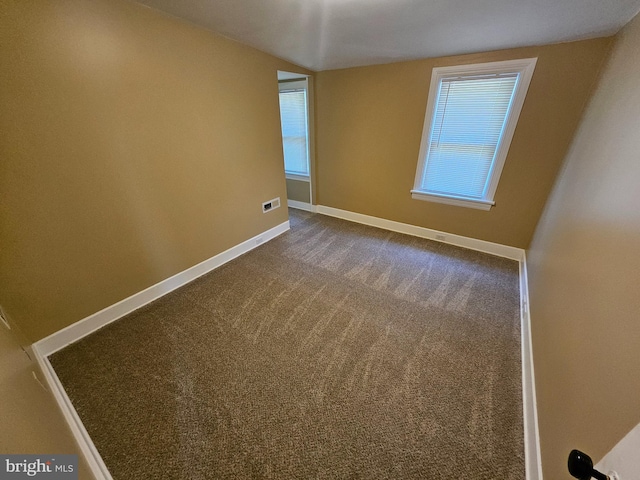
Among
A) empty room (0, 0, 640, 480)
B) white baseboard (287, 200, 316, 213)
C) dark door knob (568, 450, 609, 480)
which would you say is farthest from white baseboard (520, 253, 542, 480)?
white baseboard (287, 200, 316, 213)

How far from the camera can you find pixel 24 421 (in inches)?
26.4

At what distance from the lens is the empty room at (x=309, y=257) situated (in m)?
1.06

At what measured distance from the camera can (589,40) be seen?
1828mm

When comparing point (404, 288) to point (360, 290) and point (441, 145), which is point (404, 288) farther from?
point (441, 145)

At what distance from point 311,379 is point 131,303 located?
168 centimetres

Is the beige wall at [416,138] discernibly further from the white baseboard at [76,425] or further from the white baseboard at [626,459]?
the white baseboard at [76,425]

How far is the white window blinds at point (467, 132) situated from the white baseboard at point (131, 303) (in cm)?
244

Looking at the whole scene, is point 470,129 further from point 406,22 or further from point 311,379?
point 311,379

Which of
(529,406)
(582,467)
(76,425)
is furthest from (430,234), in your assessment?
(76,425)

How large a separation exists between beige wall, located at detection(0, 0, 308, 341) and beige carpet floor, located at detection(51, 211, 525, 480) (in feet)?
1.39

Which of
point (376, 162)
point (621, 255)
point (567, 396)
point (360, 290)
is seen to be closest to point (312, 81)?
point (376, 162)

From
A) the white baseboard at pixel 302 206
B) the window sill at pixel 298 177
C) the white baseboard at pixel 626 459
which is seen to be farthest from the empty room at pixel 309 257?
the white baseboard at pixel 302 206

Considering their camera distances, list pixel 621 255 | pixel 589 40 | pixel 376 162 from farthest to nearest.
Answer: pixel 376 162 < pixel 589 40 < pixel 621 255

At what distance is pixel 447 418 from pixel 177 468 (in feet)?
4.47
